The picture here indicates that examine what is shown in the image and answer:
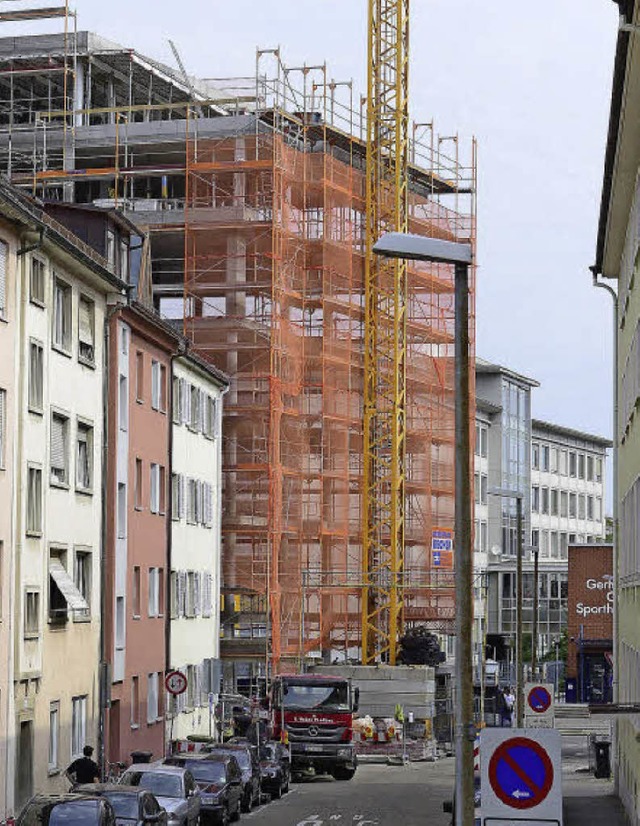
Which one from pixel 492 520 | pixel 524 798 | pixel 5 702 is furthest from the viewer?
pixel 492 520

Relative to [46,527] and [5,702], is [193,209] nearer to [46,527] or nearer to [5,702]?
[46,527]

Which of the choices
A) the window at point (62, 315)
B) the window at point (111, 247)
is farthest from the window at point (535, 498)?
the window at point (62, 315)

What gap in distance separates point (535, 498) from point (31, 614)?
307 ft

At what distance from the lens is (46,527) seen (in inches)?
1484

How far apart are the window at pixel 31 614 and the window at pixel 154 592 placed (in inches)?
476

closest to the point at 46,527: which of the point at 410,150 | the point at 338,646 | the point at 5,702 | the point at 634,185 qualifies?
the point at 5,702

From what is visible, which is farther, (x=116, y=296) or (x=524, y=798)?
(x=116, y=296)

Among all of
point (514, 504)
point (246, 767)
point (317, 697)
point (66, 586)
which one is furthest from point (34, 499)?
point (514, 504)

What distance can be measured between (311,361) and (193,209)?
23.1 feet

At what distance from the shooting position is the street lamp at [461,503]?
13727mm

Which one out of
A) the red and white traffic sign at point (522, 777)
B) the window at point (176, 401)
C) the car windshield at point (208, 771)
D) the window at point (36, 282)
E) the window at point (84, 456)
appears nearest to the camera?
the red and white traffic sign at point (522, 777)

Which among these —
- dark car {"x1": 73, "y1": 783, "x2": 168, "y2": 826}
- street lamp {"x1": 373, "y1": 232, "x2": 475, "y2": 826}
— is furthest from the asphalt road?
street lamp {"x1": 373, "y1": 232, "x2": 475, "y2": 826}

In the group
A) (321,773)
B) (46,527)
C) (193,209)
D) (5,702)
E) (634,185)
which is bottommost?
(321,773)

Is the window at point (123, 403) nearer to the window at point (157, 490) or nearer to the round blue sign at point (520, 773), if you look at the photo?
the window at point (157, 490)
